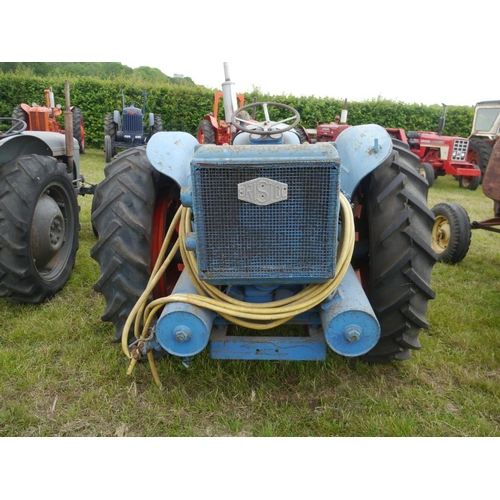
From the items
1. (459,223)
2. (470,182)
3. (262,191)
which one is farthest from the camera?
(470,182)

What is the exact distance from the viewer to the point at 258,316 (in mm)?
1993

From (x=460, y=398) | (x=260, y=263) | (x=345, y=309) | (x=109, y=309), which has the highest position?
(x=260, y=263)

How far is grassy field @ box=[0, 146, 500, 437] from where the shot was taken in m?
2.14

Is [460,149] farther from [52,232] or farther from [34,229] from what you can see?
[34,229]

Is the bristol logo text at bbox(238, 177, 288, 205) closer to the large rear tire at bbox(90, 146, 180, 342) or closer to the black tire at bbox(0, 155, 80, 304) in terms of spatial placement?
the large rear tire at bbox(90, 146, 180, 342)

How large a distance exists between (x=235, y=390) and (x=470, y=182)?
10.5 m

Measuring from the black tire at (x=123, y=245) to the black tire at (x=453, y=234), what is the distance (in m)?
3.10

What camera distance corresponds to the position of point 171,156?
7.67 ft

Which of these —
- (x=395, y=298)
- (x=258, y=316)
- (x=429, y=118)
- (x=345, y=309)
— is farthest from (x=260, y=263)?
(x=429, y=118)

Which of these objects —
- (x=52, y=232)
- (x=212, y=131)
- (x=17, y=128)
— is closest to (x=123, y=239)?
(x=52, y=232)

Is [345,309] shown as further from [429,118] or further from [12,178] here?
[429,118]

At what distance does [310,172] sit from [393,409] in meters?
1.30

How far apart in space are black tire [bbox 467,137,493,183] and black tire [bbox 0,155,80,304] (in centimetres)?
1048

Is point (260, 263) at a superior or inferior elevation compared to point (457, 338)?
superior
